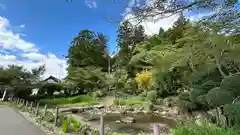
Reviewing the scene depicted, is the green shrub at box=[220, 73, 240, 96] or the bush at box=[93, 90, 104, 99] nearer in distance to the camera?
the green shrub at box=[220, 73, 240, 96]

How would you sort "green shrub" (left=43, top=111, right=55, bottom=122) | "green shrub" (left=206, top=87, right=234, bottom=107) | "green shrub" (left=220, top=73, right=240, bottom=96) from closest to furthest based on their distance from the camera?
"green shrub" (left=206, top=87, right=234, bottom=107) → "green shrub" (left=220, top=73, right=240, bottom=96) → "green shrub" (left=43, top=111, right=55, bottom=122)

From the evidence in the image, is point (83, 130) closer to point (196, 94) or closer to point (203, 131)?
point (203, 131)

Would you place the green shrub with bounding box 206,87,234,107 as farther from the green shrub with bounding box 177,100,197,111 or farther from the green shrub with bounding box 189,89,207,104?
the green shrub with bounding box 177,100,197,111

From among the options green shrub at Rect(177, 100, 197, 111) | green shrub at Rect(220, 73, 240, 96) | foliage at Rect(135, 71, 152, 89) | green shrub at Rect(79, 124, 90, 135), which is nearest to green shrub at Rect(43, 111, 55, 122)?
green shrub at Rect(79, 124, 90, 135)

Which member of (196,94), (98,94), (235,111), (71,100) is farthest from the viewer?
(98,94)

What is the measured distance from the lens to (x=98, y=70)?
2814 centimetres

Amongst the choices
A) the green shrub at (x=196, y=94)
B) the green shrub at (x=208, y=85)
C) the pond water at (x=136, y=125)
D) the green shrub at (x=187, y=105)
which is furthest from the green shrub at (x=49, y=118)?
the green shrub at (x=208, y=85)

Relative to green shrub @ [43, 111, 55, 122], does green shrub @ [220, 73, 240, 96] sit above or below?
above

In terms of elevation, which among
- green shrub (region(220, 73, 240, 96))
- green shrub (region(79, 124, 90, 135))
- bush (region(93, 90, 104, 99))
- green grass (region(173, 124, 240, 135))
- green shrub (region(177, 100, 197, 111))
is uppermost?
bush (region(93, 90, 104, 99))

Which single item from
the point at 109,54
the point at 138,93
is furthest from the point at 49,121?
the point at 109,54

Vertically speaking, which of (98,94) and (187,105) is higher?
(98,94)

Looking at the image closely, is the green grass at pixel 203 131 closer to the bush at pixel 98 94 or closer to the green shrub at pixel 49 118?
the green shrub at pixel 49 118

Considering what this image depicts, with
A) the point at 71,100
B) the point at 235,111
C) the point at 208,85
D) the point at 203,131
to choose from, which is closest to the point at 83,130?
the point at 203,131

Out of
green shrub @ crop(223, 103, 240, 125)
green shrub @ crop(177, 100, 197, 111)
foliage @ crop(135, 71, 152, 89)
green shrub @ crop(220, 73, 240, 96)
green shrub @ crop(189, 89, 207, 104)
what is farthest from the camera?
foliage @ crop(135, 71, 152, 89)
